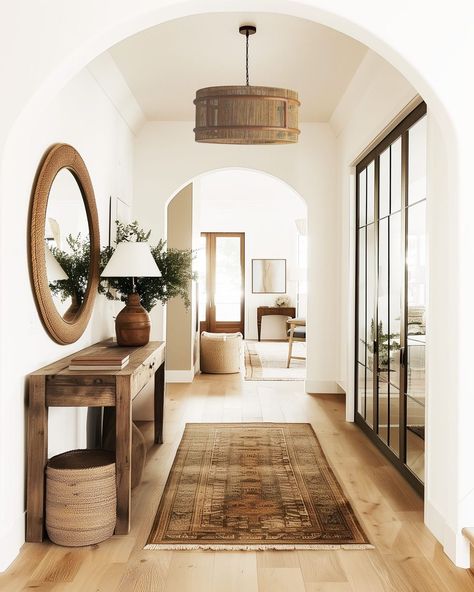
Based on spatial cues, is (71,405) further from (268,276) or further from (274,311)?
(268,276)

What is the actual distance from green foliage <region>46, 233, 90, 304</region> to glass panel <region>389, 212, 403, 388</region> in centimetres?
205

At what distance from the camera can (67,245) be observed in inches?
148

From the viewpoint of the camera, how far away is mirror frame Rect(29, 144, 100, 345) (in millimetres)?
3121

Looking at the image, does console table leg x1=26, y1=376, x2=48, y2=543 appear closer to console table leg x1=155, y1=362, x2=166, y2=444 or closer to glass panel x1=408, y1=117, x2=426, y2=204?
console table leg x1=155, y1=362, x2=166, y2=444

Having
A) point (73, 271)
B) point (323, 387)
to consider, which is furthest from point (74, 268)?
point (323, 387)

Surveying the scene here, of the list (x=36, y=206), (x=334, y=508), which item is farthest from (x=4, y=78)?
(x=334, y=508)

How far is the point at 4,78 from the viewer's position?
269 cm

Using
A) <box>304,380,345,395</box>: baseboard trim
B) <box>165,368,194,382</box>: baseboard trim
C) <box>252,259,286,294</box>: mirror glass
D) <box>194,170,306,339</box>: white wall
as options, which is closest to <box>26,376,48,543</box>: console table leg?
<box>304,380,345,395</box>: baseboard trim

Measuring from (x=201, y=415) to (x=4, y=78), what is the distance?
3.74 m

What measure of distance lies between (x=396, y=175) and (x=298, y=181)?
2449 millimetres

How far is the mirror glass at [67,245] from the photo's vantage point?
347 centimetres

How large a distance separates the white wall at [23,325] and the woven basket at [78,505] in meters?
0.15

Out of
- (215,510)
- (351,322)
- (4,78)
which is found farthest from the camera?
(351,322)

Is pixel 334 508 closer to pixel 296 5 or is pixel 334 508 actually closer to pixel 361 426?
pixel 361 426
